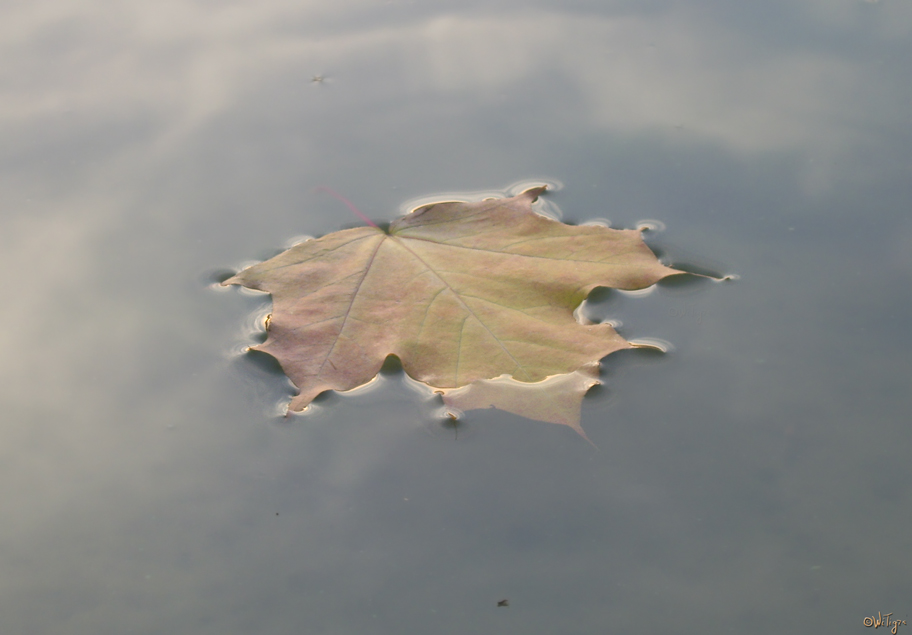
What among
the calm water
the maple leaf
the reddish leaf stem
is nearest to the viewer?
the calm water

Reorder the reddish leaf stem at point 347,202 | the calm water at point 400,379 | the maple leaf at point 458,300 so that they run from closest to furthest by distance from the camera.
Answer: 1. the calm water at point 400,379
2. the maple leaf at point 458,300
3. the reddish leaf stem at point 347,202

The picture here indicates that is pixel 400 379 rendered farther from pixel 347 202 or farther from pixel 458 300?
pixel 347 202

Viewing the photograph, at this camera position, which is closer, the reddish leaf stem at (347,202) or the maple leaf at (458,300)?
the maple leaf at (458,300)

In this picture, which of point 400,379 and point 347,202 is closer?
point 400,379

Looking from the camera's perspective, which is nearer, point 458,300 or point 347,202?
point 458,300

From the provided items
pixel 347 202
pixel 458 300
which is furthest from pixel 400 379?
pixel 347 202
